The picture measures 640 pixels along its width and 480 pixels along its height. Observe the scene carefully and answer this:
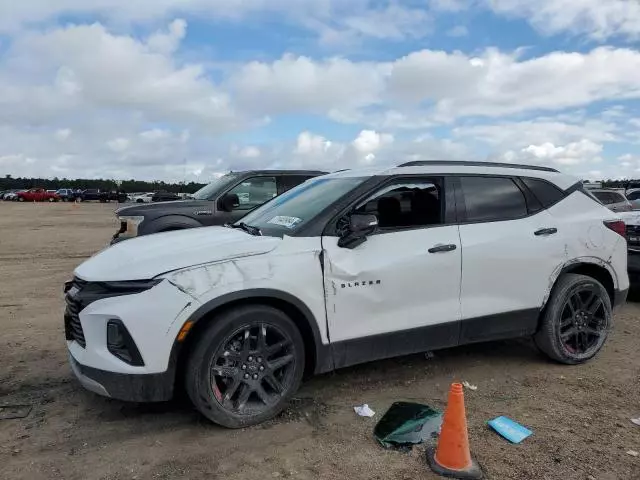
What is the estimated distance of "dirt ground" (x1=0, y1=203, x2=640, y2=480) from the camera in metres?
3.17

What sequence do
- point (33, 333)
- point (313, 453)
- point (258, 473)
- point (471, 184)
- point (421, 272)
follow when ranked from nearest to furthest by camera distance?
point (258, 473) → point (313, 453) → point (421, 272) → point (471, 184) → point (33, 333)

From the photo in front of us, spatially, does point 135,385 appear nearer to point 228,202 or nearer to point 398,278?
point 398,278

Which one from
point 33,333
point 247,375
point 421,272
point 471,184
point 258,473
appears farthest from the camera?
point 33,333

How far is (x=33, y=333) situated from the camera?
5.80 meters

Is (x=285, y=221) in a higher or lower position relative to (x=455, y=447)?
higher

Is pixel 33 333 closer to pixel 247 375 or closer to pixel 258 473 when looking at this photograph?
pixel 247 375

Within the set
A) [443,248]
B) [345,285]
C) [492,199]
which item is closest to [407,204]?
[443,248]

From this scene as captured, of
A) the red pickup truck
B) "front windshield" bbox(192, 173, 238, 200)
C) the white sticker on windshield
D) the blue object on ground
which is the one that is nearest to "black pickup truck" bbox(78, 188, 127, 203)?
the red pickup truck

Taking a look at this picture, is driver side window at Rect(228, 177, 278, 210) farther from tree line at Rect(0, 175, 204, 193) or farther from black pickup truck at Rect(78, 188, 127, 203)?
tree line at Rect(0, 175, 204, 193)

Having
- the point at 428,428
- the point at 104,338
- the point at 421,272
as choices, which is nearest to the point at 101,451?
the point at 104,338

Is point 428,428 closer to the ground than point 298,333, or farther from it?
closer to the ground

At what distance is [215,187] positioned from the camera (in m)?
9.04

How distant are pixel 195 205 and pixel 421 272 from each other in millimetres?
5151

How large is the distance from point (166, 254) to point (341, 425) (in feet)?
5.50
